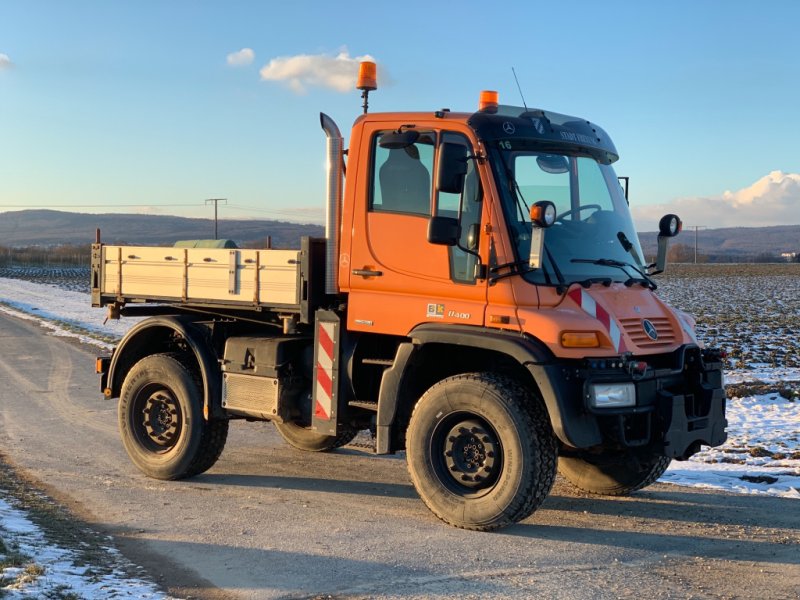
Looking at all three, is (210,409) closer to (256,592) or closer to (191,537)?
(191,537)

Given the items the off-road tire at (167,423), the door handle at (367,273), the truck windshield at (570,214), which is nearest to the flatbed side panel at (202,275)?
the door handle at (367,273)

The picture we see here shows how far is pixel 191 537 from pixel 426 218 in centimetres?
279

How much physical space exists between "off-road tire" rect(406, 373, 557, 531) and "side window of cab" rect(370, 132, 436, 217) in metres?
1.35

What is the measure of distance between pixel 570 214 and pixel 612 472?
2.23m

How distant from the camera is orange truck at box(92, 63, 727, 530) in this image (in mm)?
6219

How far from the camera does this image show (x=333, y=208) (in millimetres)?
7301

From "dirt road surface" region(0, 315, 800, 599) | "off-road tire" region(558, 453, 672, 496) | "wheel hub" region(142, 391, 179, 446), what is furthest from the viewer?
"wheel hub" region(142, 391, 179, 446)

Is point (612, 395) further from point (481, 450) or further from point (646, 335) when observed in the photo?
point (481, 450)

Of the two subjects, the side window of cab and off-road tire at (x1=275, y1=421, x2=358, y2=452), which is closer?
the side window of cab

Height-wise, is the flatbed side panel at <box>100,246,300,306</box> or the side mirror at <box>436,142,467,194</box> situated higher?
the side mirror at <box>436,142,467,194</box>

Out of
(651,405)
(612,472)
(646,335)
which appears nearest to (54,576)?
(651,405)

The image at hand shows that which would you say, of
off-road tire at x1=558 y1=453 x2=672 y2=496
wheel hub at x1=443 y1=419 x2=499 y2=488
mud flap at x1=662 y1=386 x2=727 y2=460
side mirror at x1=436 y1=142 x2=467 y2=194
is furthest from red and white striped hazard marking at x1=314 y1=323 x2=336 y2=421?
mud flap at x1=662 y1=386 x2=727 y2=460

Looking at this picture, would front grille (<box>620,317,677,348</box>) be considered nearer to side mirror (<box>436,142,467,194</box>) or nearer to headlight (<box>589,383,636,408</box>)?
headlight (<box>589,383,636,408</box>)

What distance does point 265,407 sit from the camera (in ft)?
25.3
